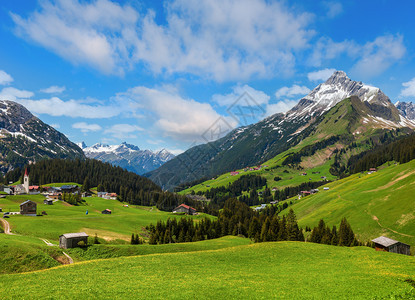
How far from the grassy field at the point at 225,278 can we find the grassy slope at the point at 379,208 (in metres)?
44.5

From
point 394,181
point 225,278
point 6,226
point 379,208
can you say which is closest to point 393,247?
point 379,208

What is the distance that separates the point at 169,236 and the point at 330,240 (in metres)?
51.7

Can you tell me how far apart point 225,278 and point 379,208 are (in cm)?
9258

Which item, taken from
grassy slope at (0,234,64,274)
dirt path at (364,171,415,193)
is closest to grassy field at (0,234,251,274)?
grassy slope at (0,234,64,274)

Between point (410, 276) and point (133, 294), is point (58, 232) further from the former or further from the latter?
point (410, 276)

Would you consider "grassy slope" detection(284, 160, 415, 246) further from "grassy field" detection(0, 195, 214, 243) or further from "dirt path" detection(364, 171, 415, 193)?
"grassy field" detection(0, 195, 214, 243)

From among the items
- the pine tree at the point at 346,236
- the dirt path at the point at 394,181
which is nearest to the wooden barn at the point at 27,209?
the pine tree at the point at 346,236

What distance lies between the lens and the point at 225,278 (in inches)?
1342

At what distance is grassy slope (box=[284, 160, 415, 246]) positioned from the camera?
8106 centimetres

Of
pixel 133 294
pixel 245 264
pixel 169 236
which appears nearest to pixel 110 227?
pixel 169 236

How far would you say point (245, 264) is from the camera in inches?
1690

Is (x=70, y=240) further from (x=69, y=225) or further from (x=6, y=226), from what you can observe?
(x=69, y=225)

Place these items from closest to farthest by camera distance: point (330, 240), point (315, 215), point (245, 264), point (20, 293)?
point (20, 293)
point (245, 264)
point (330, 240)
point (315, 215)

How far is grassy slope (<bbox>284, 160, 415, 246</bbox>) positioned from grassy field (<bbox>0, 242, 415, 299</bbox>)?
44.5m
